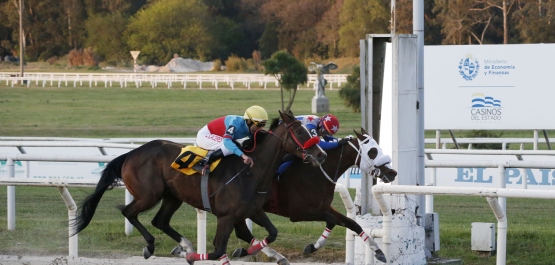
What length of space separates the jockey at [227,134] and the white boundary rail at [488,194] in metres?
0.92

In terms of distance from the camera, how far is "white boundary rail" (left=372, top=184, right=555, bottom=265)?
5246 millimetres

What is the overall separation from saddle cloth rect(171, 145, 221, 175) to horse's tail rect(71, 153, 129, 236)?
0.54 meters

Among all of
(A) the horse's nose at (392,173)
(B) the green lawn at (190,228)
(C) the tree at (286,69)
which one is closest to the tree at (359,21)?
(C) the tree at (286,69)

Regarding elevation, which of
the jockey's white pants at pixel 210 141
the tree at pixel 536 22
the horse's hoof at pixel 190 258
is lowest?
the horse's hoof at pixel 190 258

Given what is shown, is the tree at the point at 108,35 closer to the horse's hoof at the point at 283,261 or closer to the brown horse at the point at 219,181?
the brown horse at the point at 219,181

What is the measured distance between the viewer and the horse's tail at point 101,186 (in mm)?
6629

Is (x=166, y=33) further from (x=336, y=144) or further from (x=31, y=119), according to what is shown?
(x=336, y=144)

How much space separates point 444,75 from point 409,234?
21.2ft

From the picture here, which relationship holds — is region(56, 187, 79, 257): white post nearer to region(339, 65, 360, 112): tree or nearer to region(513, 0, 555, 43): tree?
region(339, 65, 360, 112): tree

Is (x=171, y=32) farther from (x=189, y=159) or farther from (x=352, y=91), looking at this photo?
(x=189, y=159)

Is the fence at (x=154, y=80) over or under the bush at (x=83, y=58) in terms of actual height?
under

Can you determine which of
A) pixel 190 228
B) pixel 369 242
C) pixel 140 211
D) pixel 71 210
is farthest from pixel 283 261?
pixel 190 228

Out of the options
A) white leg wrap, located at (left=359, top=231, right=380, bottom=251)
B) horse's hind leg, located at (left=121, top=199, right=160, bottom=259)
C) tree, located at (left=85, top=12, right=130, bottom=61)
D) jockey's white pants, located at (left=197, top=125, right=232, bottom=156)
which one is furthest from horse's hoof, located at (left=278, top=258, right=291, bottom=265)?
tree, located at (left=85, top=12, right=130, bottom=61)

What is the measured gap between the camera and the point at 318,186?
21.0ft
